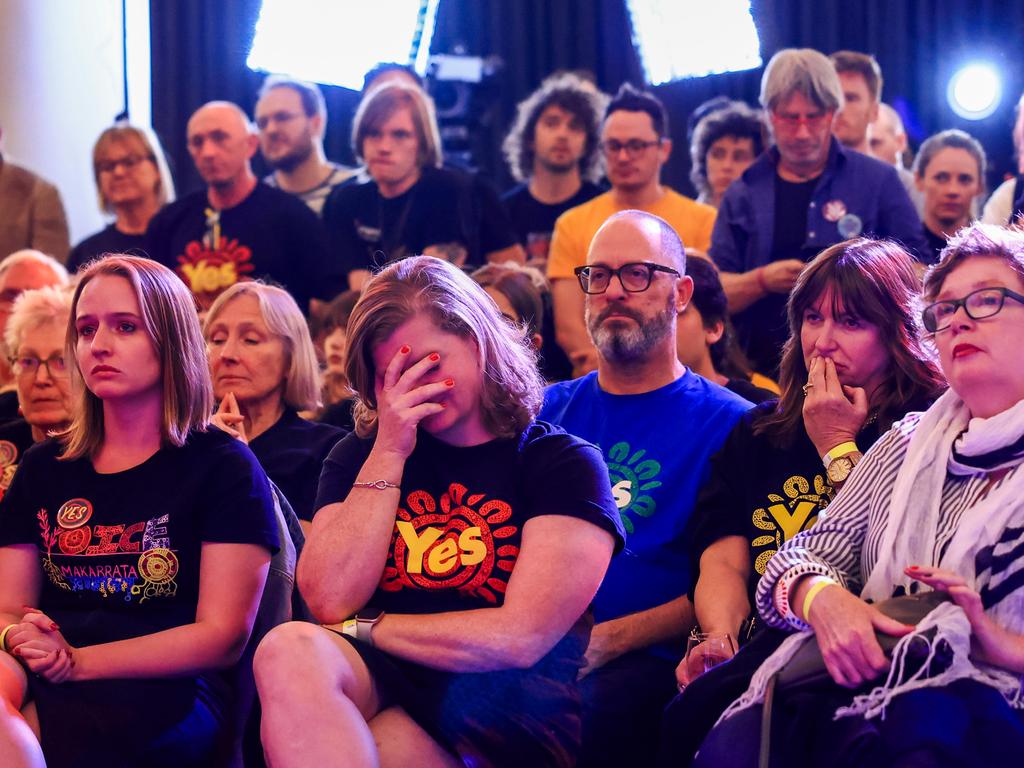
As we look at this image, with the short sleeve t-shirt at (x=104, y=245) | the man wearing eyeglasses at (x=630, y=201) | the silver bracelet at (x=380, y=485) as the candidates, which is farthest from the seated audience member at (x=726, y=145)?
the silver bracelet at (x=380, y=485)

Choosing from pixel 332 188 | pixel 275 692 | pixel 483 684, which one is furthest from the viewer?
pixel 332 188

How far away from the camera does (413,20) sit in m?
6.21

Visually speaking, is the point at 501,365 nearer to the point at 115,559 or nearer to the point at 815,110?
the point at 115,559

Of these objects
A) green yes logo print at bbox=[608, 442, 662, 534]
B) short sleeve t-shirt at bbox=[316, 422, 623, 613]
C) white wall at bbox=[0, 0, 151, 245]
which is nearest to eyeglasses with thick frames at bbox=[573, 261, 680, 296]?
green yes logo print at bbox=[608, 442, 662, 534]

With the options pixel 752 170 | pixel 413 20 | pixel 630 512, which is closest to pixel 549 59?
pixel 413 20

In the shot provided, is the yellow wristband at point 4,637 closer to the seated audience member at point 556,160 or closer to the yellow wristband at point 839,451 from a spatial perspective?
the yellow wristband at point 839,451

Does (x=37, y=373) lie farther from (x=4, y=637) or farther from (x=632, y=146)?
(x=632, y=146)

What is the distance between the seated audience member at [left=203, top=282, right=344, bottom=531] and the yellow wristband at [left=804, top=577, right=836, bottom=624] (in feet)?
4.23

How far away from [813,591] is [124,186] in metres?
3.48

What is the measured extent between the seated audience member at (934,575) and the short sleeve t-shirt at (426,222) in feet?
7.57

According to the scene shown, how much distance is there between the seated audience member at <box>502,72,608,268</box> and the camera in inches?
182

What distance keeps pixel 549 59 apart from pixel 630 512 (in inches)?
164

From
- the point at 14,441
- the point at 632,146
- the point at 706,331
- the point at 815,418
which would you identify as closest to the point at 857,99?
the point at 632,146

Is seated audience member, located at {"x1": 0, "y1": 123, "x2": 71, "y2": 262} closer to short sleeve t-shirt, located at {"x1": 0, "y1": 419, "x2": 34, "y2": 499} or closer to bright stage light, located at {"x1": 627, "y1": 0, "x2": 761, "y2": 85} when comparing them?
short sleeve t-shirt, located at {"x1": 0, "y1": 419, "x2": 34, "y2": 499}
